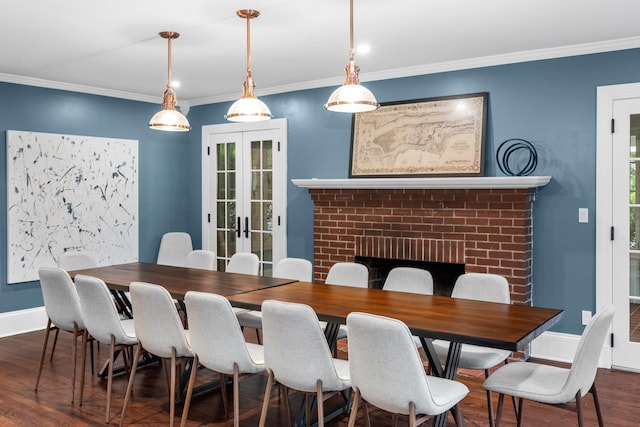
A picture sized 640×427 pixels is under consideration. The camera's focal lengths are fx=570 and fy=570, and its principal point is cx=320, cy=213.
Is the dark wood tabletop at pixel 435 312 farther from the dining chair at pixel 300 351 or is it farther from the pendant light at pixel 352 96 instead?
the pendant light at pixel 352 96

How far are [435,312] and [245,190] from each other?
395 cm

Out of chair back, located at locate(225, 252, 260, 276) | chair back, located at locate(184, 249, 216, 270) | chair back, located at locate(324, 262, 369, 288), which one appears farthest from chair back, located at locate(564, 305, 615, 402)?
chair back, located at locate(184, 249, 216, 270)

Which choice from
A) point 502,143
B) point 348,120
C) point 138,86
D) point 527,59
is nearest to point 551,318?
point 502,143

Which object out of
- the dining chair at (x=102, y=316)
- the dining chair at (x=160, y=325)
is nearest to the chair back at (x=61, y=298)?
the dining chair at (x=102, y=316)

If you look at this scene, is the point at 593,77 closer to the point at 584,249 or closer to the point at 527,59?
the point at 527,59

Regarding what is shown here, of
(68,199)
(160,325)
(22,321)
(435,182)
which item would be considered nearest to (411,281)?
(435,182)

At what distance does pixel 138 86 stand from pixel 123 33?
2.03m

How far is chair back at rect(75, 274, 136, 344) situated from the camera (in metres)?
3.35

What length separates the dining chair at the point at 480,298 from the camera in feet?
10.2

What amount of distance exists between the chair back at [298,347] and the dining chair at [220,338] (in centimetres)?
21

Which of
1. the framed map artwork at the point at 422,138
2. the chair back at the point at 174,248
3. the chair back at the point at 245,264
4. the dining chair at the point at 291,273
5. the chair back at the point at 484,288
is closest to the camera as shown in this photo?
→ the chair back at the point at 484,288

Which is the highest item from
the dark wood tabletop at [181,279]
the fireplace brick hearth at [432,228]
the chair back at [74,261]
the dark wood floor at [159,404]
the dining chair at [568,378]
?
the fireplace brick hearth at [432,228]

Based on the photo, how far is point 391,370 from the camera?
2314 millimetres

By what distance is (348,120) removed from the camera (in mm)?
5641
